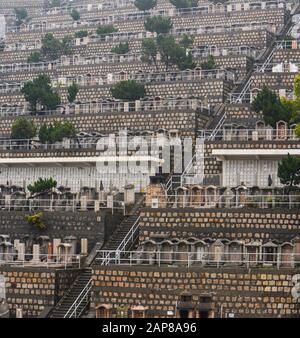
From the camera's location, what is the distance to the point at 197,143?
42.4m

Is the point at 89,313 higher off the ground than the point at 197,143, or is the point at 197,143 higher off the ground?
the point at 197,143

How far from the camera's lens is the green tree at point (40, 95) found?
4991 cm

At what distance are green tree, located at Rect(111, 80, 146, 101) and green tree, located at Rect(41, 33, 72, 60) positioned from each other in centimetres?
1565

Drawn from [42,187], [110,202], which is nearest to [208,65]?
[42,187]

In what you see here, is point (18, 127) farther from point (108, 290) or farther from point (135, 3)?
point (135, 3)

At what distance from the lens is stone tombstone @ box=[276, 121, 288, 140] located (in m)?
39.6

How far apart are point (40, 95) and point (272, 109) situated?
568 inches

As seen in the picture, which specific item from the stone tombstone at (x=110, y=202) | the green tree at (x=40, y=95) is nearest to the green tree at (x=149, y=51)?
the green tree at (x=40, y=95)

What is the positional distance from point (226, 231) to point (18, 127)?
599 inches

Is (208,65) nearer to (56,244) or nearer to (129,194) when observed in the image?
(129,194)

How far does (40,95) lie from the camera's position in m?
49.9

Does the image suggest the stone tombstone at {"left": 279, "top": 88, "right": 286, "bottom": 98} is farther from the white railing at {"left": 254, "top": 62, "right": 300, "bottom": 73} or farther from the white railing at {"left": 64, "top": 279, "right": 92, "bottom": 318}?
the white railing at {"left": 64, "top": 279, "right": 92, "bottom": 318}

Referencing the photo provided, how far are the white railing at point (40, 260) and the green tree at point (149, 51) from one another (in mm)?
22647
